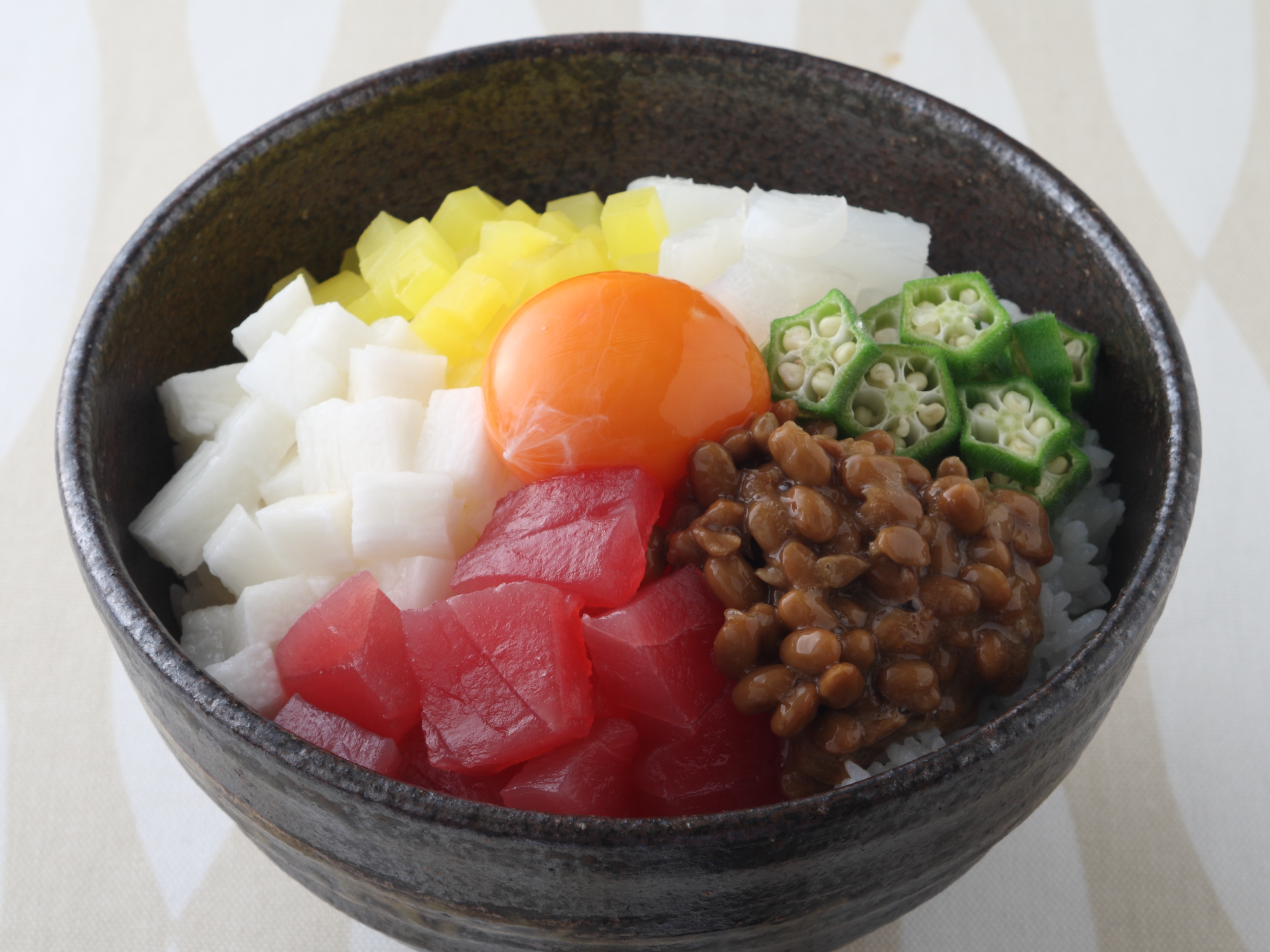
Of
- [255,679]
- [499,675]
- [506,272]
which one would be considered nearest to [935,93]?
[506,272]

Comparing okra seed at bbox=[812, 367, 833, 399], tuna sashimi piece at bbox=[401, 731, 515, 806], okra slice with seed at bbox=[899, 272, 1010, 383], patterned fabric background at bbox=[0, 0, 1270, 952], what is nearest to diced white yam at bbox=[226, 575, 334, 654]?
tuna sashimi piece at bbox=[401, 731, 515, 806]

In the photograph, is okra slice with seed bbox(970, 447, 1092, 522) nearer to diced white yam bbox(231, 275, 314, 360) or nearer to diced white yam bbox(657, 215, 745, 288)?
diced white yam bbox(657, 215, 745, 288)

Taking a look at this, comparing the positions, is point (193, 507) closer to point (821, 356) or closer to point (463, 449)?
point (463, 449)

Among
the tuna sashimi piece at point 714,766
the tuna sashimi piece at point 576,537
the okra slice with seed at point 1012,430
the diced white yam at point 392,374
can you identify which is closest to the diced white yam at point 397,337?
the diced white yam at point 392,374

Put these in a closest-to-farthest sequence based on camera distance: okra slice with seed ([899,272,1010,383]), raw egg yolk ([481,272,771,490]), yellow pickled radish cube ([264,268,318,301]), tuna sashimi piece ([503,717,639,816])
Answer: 1. tuna sashimi piece ([503,717,639,816])
2. raw egg yolk ([481,272,771,490])
3. okra slice with seed ([899,272,1010,383])
4. yellow pickled radish cube ([264,268,318,301])

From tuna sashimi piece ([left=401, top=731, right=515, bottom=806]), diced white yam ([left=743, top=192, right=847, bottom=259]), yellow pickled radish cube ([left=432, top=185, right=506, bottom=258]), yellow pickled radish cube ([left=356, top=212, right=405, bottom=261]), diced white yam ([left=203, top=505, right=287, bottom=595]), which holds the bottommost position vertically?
tuna sashimi piece ([left=401, top=731, right=515, bottom=806])

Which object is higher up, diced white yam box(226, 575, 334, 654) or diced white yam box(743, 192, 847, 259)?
diced white yam box(743, 192, 847, 259)

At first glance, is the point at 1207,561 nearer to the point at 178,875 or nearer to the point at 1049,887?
the point at 1049,887
